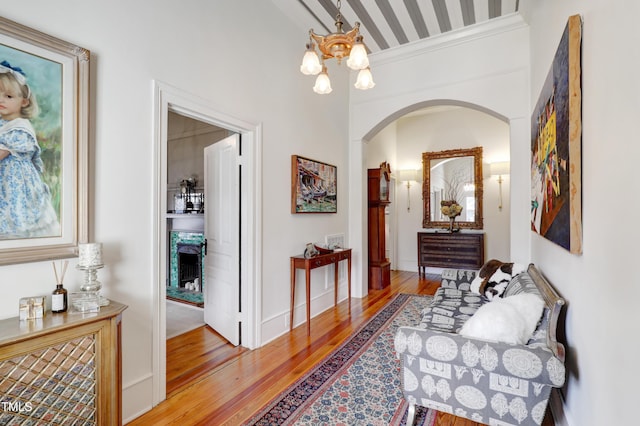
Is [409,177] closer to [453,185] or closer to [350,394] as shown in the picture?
[453,185]

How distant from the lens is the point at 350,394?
7.59ft

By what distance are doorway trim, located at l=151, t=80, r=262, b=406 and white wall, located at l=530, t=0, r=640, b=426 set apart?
244 cm

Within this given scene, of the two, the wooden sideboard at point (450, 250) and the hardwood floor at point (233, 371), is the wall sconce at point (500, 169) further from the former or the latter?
the hardwood floor at point (233, 371)

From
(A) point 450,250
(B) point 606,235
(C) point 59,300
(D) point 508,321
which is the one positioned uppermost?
(B) point 606,235

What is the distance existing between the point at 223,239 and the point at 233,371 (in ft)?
4.38

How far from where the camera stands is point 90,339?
159 cm

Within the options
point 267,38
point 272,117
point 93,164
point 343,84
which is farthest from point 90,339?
point 343,84

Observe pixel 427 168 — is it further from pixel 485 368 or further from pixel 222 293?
pixel 485 368

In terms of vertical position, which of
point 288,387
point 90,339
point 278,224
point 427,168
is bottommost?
point 288,387

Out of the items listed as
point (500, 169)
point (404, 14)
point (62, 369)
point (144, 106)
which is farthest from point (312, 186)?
point (500, 169)

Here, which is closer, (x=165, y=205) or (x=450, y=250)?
(x=165, y=205)

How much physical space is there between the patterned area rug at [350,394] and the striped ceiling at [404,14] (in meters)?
3.69

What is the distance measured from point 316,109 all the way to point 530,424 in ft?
12.2

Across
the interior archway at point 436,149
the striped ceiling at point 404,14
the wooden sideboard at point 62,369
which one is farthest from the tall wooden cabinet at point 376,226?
the wooden sideboard at point 62,369
